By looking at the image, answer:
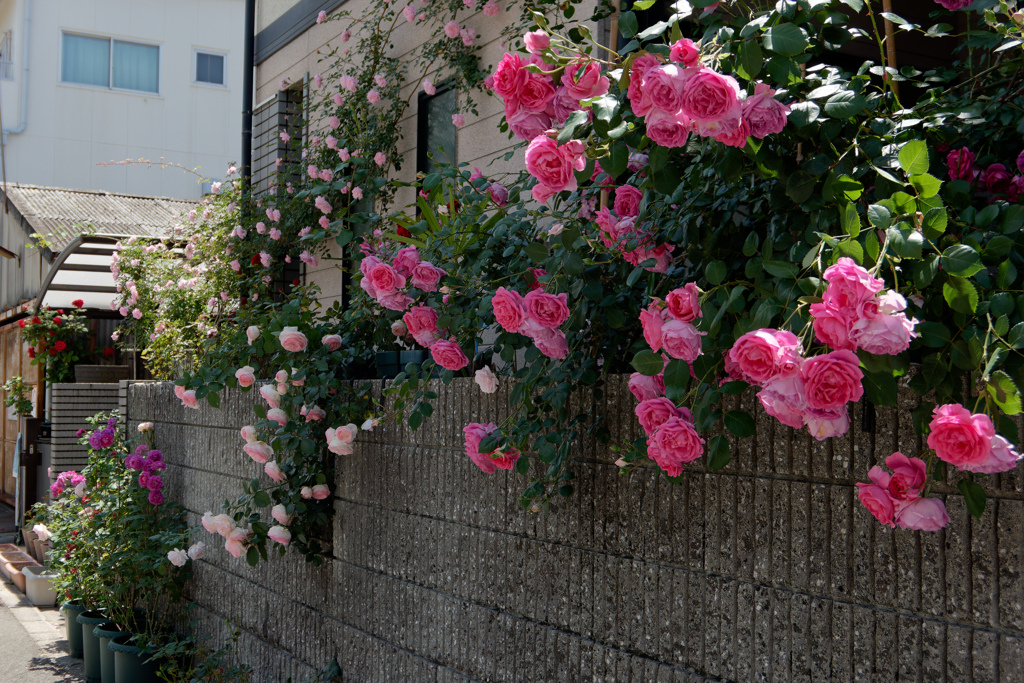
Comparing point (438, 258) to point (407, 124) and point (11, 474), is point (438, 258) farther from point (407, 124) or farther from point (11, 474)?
point (11, 474)

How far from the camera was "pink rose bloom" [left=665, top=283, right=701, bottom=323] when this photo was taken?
1793 millimetres

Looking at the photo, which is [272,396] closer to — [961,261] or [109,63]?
[961,261]

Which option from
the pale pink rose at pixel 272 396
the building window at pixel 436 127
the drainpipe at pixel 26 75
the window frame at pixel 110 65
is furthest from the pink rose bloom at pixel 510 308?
the window frame at pixel 110 65

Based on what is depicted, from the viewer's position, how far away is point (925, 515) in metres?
1.66

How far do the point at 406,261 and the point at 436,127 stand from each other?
3387mm

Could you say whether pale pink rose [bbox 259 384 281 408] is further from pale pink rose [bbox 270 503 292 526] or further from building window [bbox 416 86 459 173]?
building window [bbox 416 86 459 173]

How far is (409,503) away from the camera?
3.55m

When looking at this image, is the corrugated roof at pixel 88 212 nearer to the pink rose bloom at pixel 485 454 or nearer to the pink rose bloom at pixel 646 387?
the pink rose bloom at pixel 485 454

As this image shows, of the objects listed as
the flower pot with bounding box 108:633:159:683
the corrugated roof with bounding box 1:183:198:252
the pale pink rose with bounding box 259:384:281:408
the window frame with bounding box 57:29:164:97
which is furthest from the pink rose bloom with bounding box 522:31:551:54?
the window frame with bounding box 57:29:164:97

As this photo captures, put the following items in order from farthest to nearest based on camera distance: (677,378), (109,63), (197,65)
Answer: (197,65) < (109,63) < (677,378)

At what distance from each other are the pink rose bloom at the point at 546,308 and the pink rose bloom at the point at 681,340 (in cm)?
52

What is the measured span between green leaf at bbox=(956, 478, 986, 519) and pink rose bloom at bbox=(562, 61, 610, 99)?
1.13 meters

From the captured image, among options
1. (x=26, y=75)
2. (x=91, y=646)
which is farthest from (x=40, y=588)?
(x=26, y=75)

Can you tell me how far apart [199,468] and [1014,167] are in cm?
481
